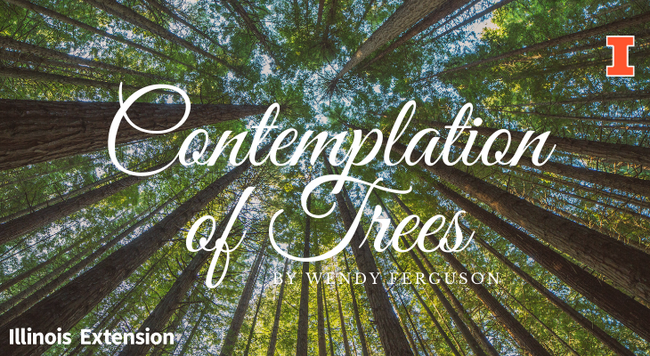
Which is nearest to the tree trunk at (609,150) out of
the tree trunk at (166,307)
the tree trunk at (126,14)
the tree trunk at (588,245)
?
the tree trunk at (588,245)

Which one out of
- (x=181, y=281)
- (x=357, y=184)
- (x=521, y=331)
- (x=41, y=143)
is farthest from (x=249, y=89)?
(x=521, y=331)

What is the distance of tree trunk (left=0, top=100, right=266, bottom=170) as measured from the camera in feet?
6.66

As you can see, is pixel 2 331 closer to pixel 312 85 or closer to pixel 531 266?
pixel 312 85

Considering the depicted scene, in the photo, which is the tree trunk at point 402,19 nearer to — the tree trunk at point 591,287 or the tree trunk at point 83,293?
the tree trunk at point 591,287

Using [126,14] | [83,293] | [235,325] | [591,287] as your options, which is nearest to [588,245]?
[591,287]

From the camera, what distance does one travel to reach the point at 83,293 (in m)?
3.30

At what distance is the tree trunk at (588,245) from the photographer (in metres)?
2.30

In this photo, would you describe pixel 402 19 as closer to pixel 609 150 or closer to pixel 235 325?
pixel 609 150

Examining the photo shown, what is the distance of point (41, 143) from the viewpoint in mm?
2178

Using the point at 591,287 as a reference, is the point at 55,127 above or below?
above

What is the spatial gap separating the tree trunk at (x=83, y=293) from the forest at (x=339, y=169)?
0.03 meters

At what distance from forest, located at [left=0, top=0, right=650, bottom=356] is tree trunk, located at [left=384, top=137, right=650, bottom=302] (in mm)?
20

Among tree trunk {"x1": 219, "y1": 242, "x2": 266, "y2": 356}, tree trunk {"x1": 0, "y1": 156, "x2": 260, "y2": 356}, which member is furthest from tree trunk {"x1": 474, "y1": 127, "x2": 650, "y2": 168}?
tree trunk {"x1": 219, "y1": 242, "x2": 266, "y2": 356}

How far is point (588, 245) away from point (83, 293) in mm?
6489
